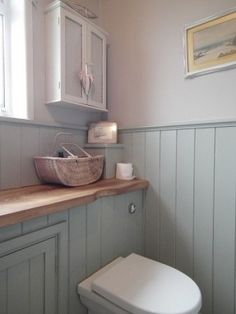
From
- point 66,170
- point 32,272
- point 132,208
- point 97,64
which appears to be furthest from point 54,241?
point 97,64

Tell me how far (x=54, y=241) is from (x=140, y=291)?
409mm

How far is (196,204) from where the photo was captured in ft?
4.26

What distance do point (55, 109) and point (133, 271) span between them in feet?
3.37

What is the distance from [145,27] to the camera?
1.51 meters

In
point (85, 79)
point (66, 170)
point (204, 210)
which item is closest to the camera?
point (66, 170)

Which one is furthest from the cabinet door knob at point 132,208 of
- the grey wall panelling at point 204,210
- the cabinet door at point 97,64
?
the cabinet door at point 97,64

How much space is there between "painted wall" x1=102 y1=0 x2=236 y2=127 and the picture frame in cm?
13

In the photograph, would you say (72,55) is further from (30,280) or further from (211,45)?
(30,280)

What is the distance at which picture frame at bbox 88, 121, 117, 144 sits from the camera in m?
1.52

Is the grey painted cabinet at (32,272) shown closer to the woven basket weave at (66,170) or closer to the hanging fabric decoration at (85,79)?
the woven basket weave at (66,170)

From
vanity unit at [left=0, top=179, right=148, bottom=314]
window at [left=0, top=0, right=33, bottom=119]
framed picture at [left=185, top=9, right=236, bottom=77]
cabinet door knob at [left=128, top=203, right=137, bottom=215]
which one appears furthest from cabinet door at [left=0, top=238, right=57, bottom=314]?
framed picture at [left=185, top=9, right=236, bottom=77]

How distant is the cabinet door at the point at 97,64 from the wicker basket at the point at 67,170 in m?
0.44

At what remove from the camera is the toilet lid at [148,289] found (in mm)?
826

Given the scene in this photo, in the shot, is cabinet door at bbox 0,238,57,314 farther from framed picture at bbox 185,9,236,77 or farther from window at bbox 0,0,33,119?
framed picture at bbox 185,9,236,77
